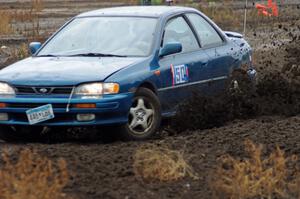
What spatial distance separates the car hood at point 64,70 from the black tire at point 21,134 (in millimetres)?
640

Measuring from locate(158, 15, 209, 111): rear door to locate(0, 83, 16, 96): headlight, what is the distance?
68.7 inches

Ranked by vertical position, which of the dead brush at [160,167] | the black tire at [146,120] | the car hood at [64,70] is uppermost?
the car hood at [64,70]

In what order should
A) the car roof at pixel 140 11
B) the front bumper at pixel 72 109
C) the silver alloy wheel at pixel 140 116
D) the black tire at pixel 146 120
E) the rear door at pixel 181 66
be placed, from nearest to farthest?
the front bumper at pixel 72 109 → the black tire at pixel 146 120 → the silver alloy wheel at pixel 140 116 → the rear door at pixel 181 66 → the car roof at pixel 140 11

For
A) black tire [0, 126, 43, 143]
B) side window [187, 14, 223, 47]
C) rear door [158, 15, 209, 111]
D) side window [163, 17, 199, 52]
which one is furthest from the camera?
side window [187, 14, 223, 47]

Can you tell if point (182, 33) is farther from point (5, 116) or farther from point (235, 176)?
point (235, 176)

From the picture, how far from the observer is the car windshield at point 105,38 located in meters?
10.7

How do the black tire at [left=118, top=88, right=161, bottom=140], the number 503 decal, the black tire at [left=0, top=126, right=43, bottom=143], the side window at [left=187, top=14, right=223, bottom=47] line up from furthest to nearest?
the side window at [left=187, top=14, right=223, bottom=47], the number 503 decal, the black tire at [left=0, top=126, right=43, bottom=143], the black tire at [left=118, top=88, right=161, bottom=140]

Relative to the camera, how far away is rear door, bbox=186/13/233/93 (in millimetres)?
11594

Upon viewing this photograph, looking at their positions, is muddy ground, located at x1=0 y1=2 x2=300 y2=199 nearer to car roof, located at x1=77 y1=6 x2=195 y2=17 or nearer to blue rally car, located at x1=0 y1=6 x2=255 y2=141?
blue rally car, located at x1=0 y1=6 x2=255 y2=141

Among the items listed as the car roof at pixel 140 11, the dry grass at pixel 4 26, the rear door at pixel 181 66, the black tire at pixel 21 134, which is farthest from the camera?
the dry grass at pixel 4 26

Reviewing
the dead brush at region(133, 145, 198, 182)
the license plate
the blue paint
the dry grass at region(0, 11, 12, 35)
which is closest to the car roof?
the blue paint

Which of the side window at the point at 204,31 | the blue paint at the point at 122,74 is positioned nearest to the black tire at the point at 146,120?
the blue paint at the point at 122,74

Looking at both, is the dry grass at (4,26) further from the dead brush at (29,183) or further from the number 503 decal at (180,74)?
the dead brush at (29,183)

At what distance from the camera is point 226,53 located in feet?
39.3
